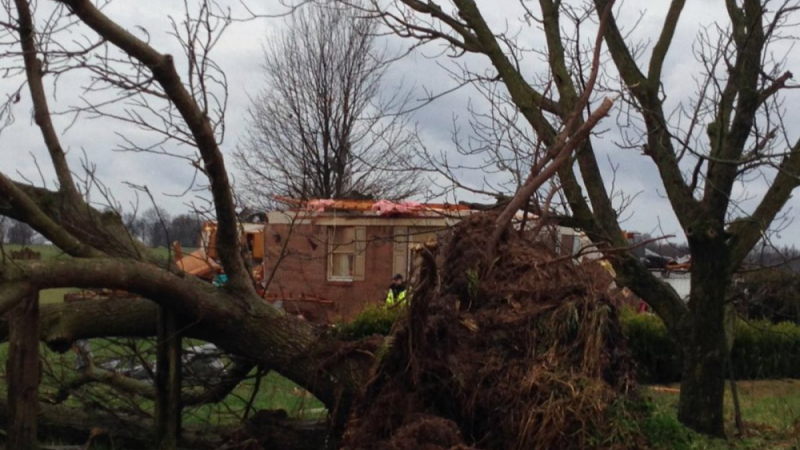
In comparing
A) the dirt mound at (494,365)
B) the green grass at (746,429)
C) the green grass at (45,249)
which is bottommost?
the green grass at (746,429)

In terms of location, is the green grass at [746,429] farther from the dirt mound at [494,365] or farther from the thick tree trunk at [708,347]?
the dirt mound at [494,365]

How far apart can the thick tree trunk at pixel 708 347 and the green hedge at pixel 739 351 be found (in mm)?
6958

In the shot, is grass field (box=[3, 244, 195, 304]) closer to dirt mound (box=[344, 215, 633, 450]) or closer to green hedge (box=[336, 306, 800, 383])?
dirt mound (box=[344, 215, 633, 450])

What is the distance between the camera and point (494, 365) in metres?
6.21

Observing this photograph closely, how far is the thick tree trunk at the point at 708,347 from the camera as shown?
25.2ft

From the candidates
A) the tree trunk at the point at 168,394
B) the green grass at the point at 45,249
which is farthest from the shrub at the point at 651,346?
the green grass at the point at 45,249

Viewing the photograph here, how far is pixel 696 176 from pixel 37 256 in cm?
493

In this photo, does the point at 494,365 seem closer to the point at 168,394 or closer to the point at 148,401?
the point at 168,394

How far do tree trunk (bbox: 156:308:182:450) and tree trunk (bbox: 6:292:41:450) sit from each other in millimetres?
1001

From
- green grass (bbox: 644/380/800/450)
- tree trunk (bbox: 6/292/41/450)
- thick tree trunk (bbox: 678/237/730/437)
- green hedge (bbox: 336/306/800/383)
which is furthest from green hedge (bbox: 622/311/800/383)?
tree trunk (bbox: 6/292/41/450)

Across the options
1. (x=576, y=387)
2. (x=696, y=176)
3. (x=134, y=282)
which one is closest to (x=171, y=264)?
(x=134, y=282)

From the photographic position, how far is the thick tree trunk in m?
7.69

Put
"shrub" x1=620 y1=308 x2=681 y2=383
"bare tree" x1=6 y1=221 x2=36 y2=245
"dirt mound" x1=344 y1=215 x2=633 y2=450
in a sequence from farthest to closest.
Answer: "shrub" x1=620 y1=308 x2=681 y2=383, "bare tree" x1=6 y1=221 x2=36 y2=245, "dirt mound" x1=344 y1=215 x2=633 y2=450

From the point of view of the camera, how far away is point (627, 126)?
8648mm
